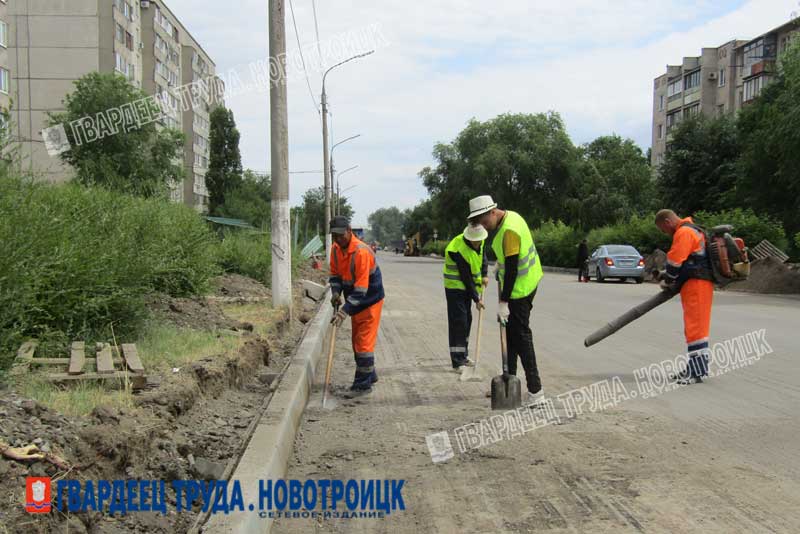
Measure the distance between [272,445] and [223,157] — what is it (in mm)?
78882

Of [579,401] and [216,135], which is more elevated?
[216,135]

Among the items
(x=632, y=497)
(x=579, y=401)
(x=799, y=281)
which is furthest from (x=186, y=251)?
(x=799, y=281)

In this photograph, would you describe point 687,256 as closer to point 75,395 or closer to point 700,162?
point 75,395

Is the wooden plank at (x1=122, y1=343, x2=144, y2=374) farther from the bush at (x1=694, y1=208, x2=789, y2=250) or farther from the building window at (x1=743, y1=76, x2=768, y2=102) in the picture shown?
the building window at (x1=743, y1=76, x2=768, y2=102)

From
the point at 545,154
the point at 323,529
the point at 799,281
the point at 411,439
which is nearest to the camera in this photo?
the point at 323,529

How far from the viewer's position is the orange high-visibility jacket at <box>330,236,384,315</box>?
7.66 metres

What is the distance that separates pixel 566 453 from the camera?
5414 millimetres

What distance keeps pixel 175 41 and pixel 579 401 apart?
80.4 m

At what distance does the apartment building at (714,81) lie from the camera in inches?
2272

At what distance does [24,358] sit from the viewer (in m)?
5.90

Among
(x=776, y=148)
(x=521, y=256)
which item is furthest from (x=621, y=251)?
(x=521, y=256)

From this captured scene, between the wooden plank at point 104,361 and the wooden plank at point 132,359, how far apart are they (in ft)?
0.42

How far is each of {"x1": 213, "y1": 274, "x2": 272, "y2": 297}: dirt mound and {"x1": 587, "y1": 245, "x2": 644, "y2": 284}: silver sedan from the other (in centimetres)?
1510

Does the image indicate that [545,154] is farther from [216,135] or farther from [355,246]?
[355,246]
